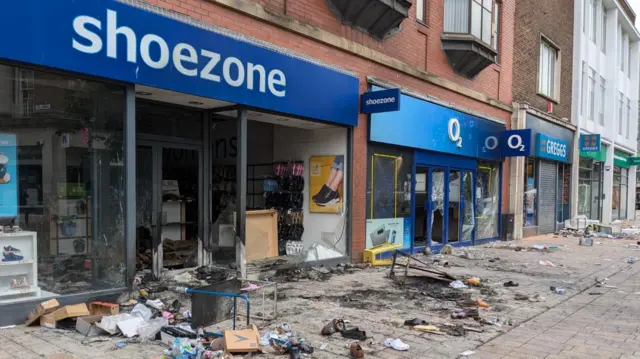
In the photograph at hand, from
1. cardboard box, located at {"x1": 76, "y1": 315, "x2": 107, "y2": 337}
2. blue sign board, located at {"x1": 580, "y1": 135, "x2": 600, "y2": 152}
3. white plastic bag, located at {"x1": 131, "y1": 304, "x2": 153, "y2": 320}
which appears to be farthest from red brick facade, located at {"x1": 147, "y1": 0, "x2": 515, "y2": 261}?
blue sign board, located at {"x1": 580, "y1": 135, "x2": 600, "y2": 152}

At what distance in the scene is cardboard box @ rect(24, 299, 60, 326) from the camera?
203 inches

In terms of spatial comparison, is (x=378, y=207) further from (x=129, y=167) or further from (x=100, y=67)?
(x=100, y=67)

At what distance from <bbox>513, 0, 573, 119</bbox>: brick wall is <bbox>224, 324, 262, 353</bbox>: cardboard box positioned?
1458cm

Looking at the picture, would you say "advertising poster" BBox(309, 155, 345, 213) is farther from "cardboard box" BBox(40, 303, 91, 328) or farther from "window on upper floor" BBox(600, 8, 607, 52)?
"window on upper floor" BBox(600, 8, 607, 52)

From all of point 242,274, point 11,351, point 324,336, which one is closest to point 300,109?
point 242,274

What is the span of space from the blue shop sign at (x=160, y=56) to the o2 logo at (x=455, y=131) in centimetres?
472

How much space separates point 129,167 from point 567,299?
6.72 metres

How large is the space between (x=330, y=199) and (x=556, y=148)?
41.1 ft

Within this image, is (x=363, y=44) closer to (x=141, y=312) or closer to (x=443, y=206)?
(x=443, y=206)

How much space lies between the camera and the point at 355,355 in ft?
14.9

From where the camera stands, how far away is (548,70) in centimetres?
1916

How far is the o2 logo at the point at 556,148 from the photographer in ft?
59.0

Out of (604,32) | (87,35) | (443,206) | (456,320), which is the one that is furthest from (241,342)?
(604,32)

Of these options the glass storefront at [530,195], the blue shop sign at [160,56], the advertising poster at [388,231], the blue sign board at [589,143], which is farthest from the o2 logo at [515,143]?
the blue shop sign at [160,56]
